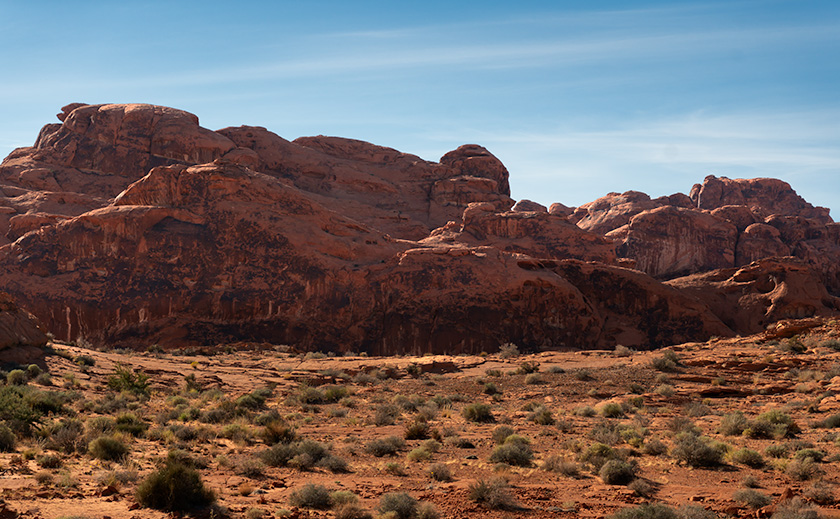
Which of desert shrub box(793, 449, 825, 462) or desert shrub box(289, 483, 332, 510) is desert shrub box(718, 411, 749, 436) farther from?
desert shrub box(289, 483, 332, 510)

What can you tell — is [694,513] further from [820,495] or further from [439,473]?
[439,473]

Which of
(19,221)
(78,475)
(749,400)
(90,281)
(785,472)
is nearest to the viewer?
(78,475)

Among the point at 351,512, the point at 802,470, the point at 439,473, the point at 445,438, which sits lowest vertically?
the point at 445,438

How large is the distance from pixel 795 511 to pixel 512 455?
17.3 ft

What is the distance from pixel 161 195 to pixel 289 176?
2745cm

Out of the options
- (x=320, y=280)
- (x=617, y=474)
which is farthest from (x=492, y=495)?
(x=320, y=280)

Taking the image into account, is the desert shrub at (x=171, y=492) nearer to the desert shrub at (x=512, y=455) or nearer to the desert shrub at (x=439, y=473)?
the desert shrub at (x=439, y=473)

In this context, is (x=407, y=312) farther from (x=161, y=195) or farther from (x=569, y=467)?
(x=569, y=467)

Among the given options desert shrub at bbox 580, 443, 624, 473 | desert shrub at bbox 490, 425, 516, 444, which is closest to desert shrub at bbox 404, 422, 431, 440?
desert shrub at bbox 490, 425, 516, 444

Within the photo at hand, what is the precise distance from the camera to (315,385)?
27953 millimetres

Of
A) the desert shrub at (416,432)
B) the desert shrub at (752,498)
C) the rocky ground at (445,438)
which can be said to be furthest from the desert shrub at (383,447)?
the desert shrub at (752,498)

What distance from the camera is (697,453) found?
42.8ft

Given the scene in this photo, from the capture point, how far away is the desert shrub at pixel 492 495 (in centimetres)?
1035

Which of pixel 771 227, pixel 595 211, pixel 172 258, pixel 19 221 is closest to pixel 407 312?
pixel 172 258
